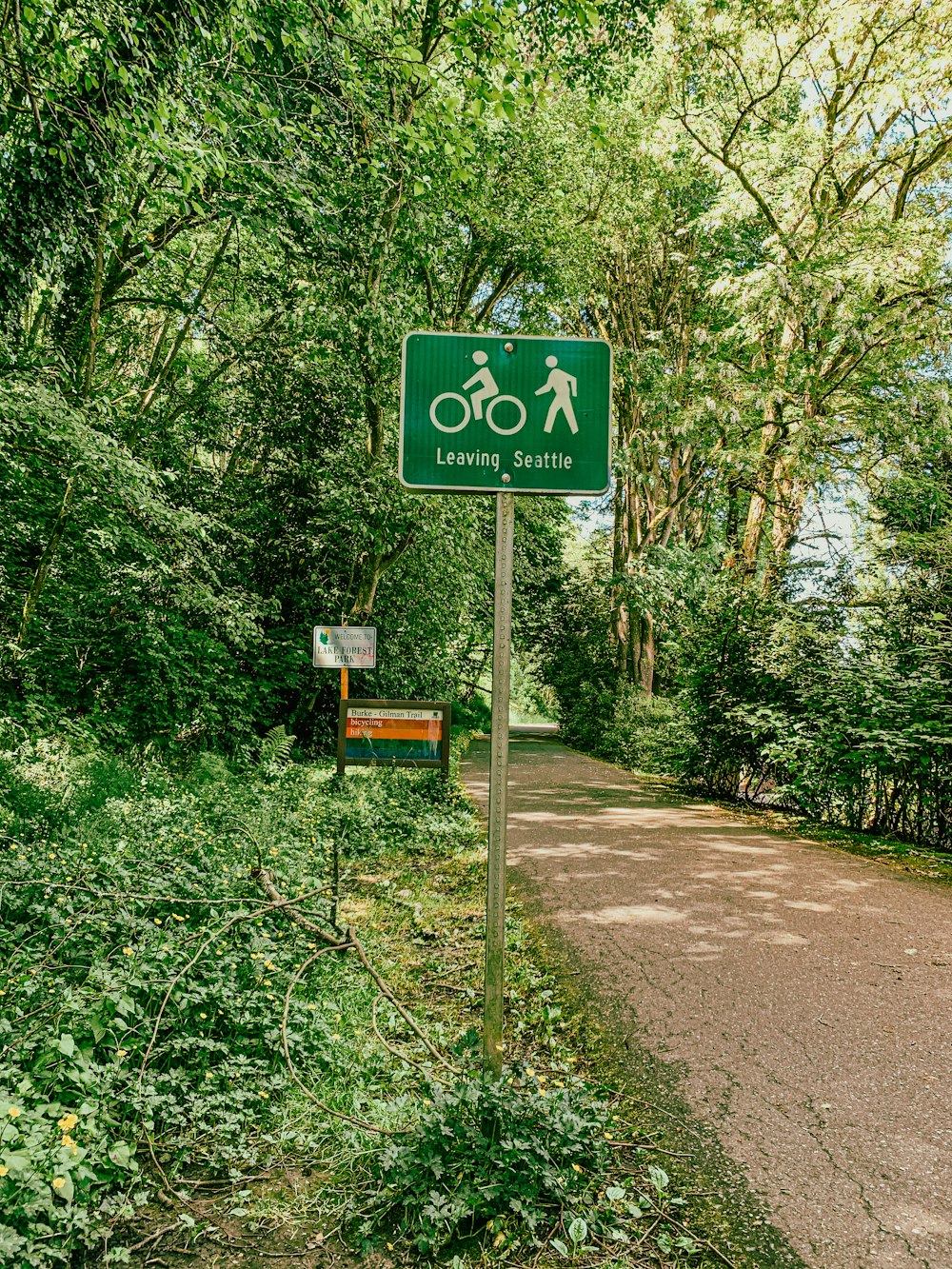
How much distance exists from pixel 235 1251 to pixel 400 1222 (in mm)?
484

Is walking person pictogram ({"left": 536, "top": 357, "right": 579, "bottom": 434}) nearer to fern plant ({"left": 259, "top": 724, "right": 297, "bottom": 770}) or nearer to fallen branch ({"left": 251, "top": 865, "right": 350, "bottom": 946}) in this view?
fallen branch ({"left": 251, "top": 865, "right": 350, "bottom": 946})

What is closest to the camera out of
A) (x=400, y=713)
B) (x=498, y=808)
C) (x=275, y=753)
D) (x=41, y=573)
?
(x=498, y=808)

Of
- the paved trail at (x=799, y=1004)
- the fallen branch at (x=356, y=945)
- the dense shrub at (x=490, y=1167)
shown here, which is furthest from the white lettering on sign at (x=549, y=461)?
the paved trail at (x=799, y=1004)

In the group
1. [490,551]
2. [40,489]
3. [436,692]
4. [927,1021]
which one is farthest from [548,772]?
[927,1021]

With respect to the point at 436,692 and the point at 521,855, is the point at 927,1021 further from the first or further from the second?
the point at 436,692

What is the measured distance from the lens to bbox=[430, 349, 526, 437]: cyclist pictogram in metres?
2.67

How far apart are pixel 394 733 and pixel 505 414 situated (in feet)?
17.9

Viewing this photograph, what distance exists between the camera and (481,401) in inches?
106

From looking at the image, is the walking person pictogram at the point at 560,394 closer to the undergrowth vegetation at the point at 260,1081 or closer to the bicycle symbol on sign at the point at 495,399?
the bicycle symbol on sign at the point at 495,399

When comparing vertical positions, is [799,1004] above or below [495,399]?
below

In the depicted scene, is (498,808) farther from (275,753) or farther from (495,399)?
(275,753)

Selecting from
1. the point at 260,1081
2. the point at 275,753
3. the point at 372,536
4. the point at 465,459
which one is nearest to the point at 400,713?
the point at 275,753

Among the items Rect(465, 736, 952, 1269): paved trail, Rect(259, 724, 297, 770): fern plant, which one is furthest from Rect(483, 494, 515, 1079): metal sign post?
Rect(259, 724, 297, 770): fern plant

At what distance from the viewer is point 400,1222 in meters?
2.38
